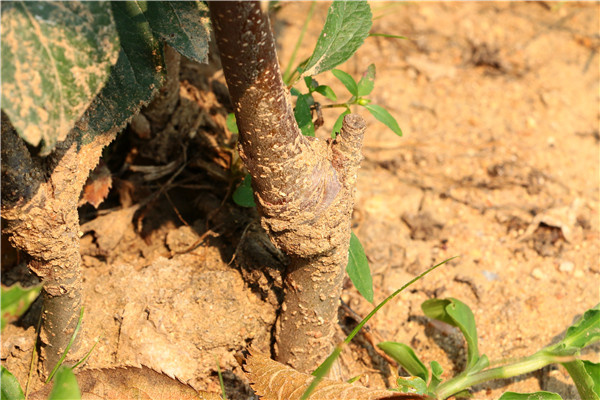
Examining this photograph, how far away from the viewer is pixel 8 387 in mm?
1141

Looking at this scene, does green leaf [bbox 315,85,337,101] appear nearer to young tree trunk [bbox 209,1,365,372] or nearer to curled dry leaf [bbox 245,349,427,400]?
young tree trunk [bbox 209,1,365,372]

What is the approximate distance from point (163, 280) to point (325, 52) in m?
0.76

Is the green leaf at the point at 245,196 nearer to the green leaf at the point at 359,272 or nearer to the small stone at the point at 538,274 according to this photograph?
the green leaf at the point at 359,272

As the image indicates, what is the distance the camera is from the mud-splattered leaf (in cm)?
164

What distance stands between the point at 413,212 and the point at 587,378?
3.28 feet

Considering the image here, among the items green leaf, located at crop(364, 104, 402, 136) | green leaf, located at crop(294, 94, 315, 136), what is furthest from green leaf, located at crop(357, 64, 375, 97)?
green leaf, located at crop(294, 94, 315, 136)

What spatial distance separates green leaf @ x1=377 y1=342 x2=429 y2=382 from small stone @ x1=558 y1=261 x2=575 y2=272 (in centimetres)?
83

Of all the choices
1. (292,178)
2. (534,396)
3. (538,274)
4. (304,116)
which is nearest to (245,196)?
(304,116)

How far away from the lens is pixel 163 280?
1.60 meters

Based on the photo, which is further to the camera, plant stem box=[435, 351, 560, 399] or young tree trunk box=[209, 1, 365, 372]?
plant stem box=[435, 351, 560, 399]

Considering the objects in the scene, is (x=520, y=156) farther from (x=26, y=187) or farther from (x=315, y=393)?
(x=26, y=187)

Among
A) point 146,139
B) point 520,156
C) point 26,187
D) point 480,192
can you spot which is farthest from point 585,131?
point 26,187

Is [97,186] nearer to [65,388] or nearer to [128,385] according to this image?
[128,385]

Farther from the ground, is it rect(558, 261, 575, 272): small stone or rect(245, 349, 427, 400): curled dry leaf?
rect(245, 349, 427, 400): curled dry leaf
